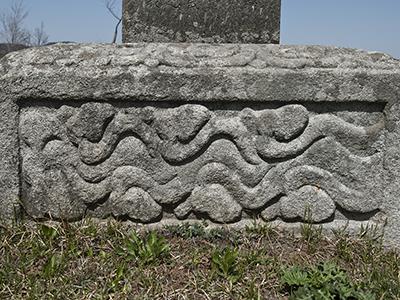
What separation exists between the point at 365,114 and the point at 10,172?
6.34 feet

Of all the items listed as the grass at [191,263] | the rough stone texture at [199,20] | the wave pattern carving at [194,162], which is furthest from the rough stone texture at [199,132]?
the rough stone texture at [199,20]

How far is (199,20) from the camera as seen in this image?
3105 millimetres

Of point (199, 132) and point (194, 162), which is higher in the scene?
point (199, 132)

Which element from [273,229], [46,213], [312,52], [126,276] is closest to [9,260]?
[46,213]

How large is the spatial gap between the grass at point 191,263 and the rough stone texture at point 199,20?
1.13 m

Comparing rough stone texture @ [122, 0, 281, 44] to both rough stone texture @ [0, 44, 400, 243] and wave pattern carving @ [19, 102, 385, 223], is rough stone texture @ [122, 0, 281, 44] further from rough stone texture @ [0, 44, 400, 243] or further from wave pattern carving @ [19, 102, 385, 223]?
wave pattern carving @ [19, 102, 385, 223]

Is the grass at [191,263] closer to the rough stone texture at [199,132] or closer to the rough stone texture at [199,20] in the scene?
the rough stone texture at [199,132]

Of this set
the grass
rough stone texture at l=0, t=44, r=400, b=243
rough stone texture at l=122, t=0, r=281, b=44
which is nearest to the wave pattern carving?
rough stone texture at l=0, t=44, r=400, b=243

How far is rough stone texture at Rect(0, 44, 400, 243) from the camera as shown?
2699 millimetres

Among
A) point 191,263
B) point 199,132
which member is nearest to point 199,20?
point 199,132

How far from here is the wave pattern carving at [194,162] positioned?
108 inches

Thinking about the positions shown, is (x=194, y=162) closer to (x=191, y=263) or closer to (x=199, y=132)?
(x=199, y=132)

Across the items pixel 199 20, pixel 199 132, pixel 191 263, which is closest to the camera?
pixel 191 263

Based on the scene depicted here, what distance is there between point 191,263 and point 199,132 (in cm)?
69
